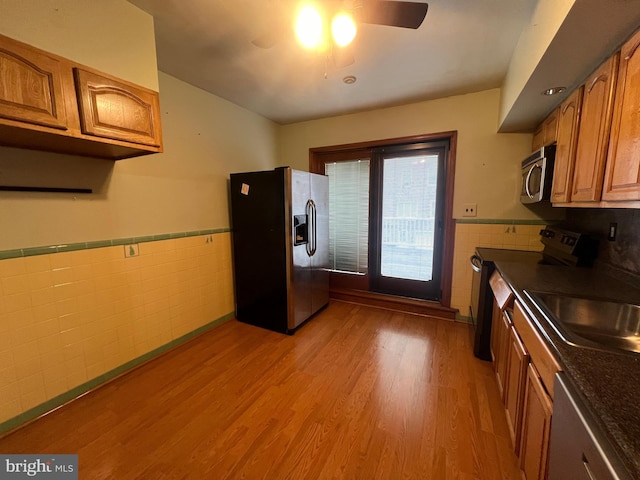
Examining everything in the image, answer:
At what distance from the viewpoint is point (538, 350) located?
3.46ft

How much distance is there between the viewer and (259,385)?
2006mm

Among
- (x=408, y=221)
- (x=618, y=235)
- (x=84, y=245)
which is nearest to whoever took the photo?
(x=618, y=235)

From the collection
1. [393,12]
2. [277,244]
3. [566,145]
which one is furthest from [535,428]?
[277,244]

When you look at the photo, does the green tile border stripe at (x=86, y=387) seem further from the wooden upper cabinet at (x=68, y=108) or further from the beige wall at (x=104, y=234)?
the wooden upper cabinet at (x=68, y=108)

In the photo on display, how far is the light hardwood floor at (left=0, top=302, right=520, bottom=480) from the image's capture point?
4.55 feet

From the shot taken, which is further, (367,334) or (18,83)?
(367,334)

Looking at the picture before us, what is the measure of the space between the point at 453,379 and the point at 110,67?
123 inches

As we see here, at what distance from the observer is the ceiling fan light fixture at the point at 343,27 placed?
4.13 ft

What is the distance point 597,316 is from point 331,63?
239cm

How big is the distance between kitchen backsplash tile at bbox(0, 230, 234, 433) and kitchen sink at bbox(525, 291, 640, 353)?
2730 mm

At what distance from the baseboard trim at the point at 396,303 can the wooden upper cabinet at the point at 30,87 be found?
10.4 ft

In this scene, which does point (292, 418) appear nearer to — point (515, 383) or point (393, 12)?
point (515, 383)

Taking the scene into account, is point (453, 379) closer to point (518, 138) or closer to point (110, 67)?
point (518, 138)

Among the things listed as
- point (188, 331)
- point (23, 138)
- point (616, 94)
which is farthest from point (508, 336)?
point (23, 138)
